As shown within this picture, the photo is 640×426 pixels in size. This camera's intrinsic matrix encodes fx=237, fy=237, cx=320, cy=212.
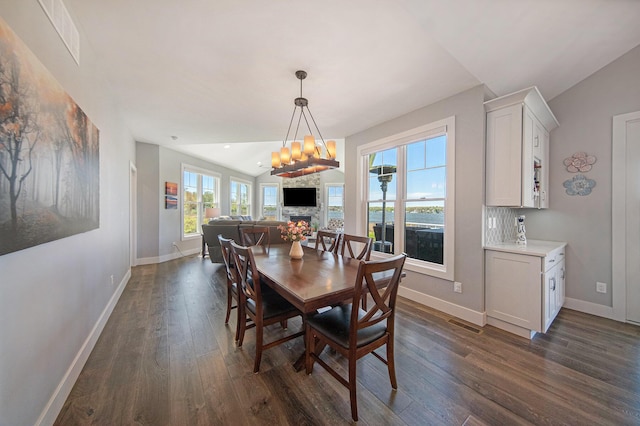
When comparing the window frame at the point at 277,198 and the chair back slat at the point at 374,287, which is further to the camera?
the window frame at the point at 277,198

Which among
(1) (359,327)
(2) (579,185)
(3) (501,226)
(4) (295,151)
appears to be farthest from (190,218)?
(2) (579,185)

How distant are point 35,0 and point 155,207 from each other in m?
4.64

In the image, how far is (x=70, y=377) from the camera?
64.2 inches

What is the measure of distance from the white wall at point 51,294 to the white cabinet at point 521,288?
3551 millimetres

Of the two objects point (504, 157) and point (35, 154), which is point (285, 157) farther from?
point (504, 157)

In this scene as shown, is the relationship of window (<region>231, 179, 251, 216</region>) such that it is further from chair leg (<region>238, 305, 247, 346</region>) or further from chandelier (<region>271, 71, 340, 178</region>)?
chair leg (<region>238, 305, 247, 346</region>)

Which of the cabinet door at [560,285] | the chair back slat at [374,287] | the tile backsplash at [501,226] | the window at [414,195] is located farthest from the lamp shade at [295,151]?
the cabinet door at [560,285]

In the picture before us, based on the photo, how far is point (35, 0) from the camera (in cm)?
130

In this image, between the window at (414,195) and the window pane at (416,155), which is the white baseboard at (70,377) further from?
the window pane at (416,155)

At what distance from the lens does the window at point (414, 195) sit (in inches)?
113

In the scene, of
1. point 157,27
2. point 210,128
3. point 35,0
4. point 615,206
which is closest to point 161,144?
point 210,128

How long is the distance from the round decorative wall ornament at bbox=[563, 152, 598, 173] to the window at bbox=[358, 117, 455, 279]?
1.70 meters

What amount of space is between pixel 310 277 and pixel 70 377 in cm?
178

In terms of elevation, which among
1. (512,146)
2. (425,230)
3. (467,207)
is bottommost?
(425,230)
